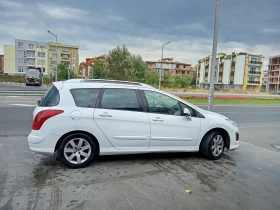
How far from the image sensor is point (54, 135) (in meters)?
4.16

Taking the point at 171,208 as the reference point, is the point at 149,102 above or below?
above

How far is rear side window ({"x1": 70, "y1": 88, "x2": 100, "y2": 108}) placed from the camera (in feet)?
14.2

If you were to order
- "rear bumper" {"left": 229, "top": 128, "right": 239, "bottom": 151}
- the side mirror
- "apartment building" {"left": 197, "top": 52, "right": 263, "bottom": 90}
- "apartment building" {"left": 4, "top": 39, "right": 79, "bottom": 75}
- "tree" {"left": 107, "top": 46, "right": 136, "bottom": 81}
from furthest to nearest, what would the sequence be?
"apartment building" {"left": 4, "top": 39, "right": 79, "bottom": 75} < "apartment building" {"left": 197, "top": 52, "right": 263, "bottom": 90} < "tree" {"left": 107, "top": 46, "right": 136, "bottom": 81} < "rear bumper" {"left": 229, "top": 128, "right": 239, "bottom": 151} < the side mirror

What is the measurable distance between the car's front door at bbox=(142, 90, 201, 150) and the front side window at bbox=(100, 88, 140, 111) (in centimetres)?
26

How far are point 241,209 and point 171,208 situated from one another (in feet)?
3.16

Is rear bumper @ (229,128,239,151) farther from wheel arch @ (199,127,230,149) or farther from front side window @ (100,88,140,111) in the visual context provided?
front side window @ (100,88,140,111)

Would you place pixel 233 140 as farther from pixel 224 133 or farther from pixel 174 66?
pixel 174 66

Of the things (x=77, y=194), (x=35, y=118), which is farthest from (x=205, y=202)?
(x=35, y=118)

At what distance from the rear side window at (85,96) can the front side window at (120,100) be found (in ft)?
0.58

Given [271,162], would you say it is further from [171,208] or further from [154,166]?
[171,208]

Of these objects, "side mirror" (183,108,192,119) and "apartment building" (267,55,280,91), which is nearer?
"side mirror" (183,108,192,119)

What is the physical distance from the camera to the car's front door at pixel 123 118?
4.36m

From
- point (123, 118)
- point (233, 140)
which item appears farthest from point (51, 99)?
point (233, 140)

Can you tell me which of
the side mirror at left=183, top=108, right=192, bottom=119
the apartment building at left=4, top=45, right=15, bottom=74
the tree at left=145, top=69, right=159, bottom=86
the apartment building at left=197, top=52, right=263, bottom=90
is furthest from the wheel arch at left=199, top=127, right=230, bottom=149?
the apartment building at left=4, top=45, right=15, bottom=74
